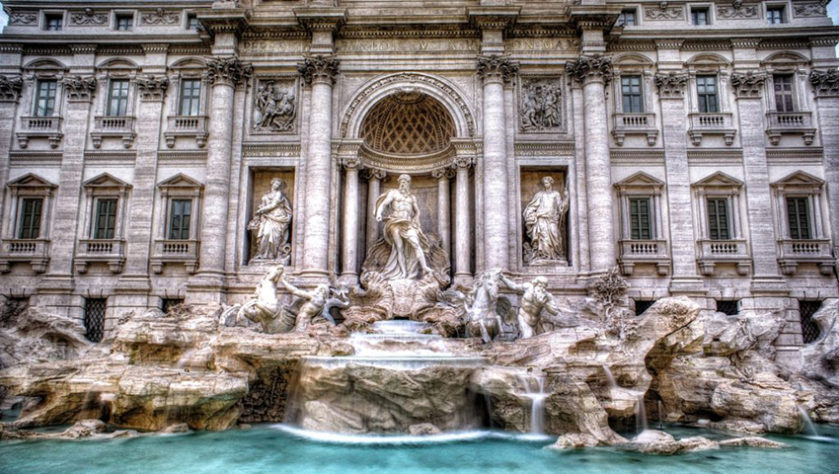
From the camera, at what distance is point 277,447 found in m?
11.3

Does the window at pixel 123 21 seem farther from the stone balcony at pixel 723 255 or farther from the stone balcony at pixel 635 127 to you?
Result: the stone balcony at pixel 723 255

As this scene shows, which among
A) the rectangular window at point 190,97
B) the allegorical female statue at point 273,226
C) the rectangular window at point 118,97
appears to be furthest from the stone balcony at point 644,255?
the rectangular window at point 118,97

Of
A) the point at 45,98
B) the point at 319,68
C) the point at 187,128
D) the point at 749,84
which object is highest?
the point at 319,68

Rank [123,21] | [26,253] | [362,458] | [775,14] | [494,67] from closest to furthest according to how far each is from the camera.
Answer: [362,458] → [494,67] → [26,253] → [775,14] → [123,21]

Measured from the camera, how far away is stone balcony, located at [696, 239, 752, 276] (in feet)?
66.5

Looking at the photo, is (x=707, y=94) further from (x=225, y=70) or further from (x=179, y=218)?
(x=179, y=218)

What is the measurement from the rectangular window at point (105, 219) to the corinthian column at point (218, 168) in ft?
12.9

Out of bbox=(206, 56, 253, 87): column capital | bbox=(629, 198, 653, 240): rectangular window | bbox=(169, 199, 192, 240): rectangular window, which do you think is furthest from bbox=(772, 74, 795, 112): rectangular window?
bbox=(169, 199, 192, 240): rectangular window

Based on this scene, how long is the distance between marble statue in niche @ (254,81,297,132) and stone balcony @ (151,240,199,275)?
211 inches

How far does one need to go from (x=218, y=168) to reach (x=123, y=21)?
28.7 ft

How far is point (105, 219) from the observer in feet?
71.5

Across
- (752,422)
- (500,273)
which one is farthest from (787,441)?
(500,273)

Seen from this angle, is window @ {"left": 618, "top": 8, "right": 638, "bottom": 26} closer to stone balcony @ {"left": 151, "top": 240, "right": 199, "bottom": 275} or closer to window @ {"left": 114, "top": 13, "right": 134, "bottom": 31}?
stone balcony @ {"left": 151, "top": 240, "right": 199, "bottom": 275}

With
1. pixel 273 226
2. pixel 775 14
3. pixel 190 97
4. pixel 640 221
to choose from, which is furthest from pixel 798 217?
pixel 190 97
